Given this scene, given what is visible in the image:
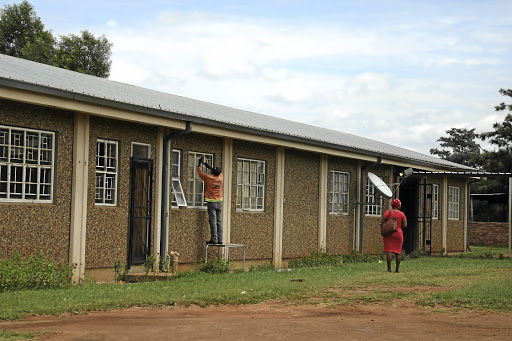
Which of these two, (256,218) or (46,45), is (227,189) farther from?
(46,45)

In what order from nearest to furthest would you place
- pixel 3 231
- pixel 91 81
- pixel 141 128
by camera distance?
pixel 3 231 < pixel 141 128 < pixel 91 81

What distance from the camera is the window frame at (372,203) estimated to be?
23734 millimetres

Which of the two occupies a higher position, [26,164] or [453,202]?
[26,164]

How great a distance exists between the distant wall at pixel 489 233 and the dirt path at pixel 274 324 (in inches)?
1147

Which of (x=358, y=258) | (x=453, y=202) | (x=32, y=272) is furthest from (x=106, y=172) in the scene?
(x=453, y=202)

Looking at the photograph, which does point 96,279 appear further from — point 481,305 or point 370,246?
point 370,246

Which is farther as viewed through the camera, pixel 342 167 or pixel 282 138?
pixel 342 167

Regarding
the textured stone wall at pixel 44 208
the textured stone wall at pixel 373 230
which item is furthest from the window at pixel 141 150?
the textured stone wall at pixel 373 230

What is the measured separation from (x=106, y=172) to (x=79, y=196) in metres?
0.96

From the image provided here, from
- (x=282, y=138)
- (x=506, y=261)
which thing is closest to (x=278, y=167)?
(x=282, y=138)

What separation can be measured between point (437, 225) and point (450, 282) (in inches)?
504

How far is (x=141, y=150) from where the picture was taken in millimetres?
15258

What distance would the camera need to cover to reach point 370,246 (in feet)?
77.5

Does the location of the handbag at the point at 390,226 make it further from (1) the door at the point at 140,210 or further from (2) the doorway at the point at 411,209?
(2) the doorway at the point at 411,209
